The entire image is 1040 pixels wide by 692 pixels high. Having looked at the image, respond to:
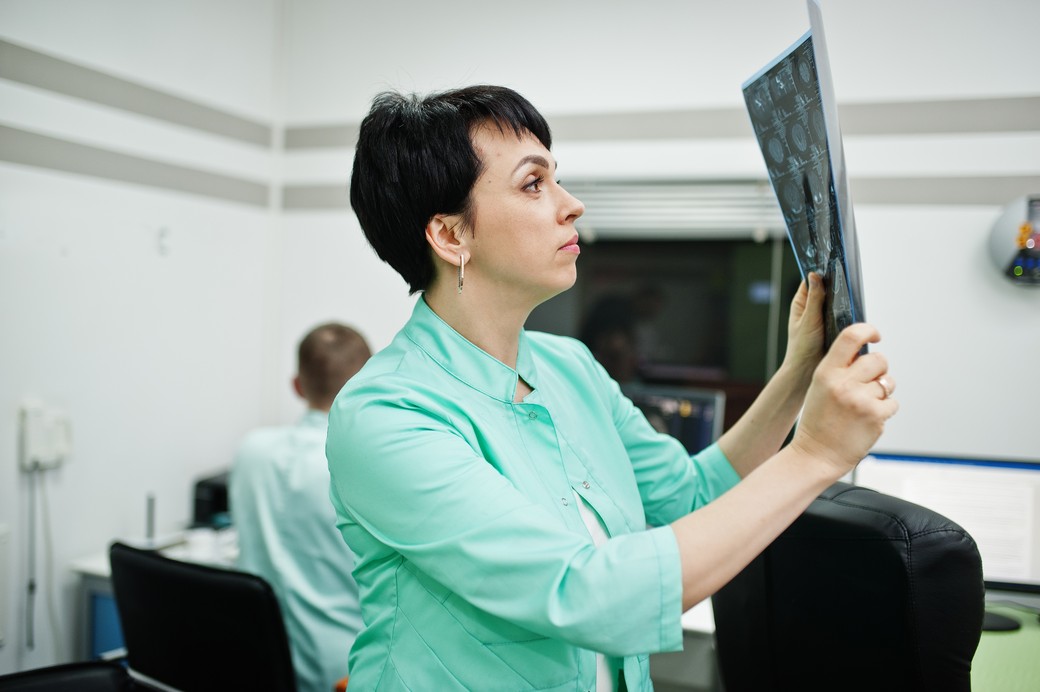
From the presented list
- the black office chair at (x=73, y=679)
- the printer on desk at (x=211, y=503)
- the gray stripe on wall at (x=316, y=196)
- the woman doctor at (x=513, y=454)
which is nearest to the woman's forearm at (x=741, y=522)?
the woman doctor at (x=513, y=454)

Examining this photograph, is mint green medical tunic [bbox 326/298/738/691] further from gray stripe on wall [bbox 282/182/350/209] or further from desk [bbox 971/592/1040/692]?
gray stripe on wall [bbox 282/182/350/209]

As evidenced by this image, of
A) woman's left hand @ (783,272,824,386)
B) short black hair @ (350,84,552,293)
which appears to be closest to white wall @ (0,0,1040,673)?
short black hair @ (350,84,552,293)

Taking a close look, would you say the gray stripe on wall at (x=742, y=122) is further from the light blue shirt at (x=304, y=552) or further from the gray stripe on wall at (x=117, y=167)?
the light blue shirt at (x=304, y=552)

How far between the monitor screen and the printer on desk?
2.19 meters

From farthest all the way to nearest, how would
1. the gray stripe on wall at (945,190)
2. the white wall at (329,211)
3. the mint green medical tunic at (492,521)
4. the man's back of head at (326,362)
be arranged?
the gray stripe on wall at (945,190) < the white wall at (329,211) < the man's back of head at (326,362) < the mint green medical tunic at (492,521)

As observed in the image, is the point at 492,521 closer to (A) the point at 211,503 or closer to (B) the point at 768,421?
(B) the point at 768,421

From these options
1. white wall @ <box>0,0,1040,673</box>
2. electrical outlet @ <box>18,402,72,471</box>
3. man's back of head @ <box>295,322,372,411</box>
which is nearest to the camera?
man's back of head @ <box>295,322,372,411</box>

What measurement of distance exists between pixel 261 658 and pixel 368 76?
2.34 metres

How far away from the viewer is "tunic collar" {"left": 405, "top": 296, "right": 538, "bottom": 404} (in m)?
1.15

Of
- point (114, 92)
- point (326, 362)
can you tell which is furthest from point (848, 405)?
point (114, 92)

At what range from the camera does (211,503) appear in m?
2.96

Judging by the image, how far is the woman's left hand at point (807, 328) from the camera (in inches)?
42.7

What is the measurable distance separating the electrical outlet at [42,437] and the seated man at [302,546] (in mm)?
638

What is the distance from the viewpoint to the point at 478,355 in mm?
1175
